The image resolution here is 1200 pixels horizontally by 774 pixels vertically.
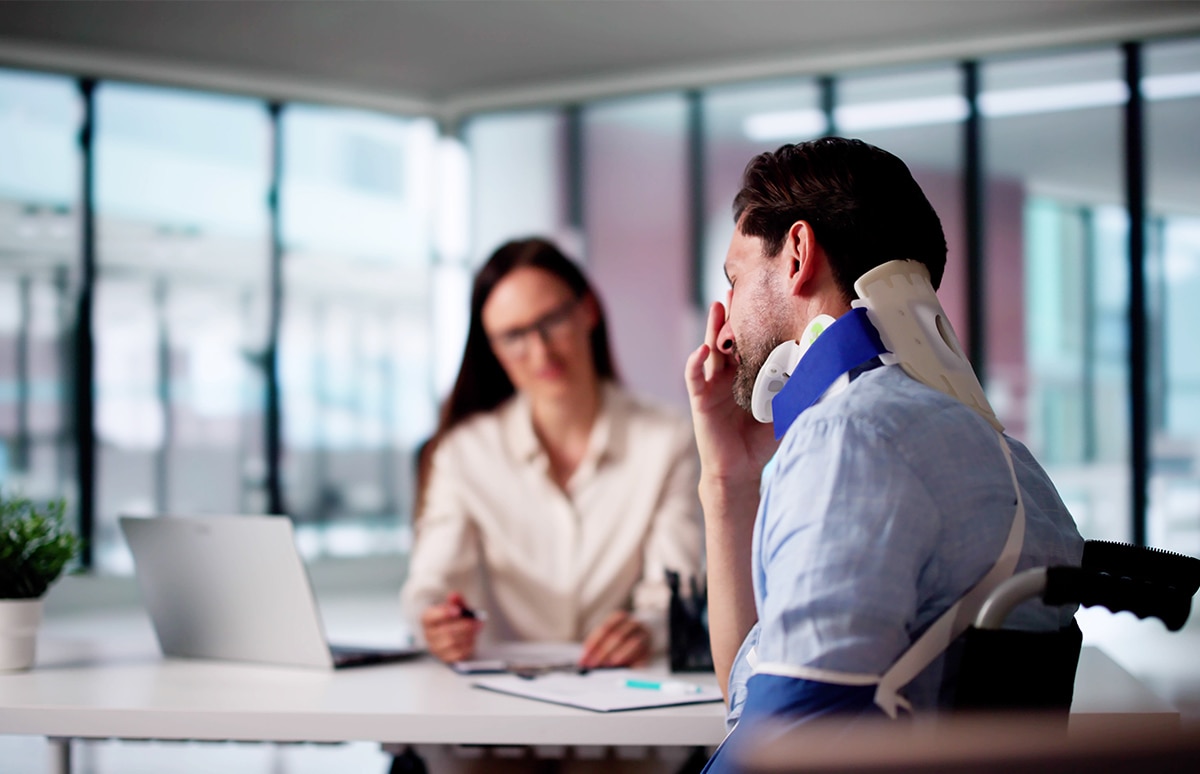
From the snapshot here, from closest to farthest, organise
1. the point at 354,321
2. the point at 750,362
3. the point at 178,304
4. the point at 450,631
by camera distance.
Result: 1. the point at 750,362
2. the point at 450,631
3. the point at 178,304
4. the point at 354,321

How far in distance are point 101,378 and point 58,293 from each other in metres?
0.49

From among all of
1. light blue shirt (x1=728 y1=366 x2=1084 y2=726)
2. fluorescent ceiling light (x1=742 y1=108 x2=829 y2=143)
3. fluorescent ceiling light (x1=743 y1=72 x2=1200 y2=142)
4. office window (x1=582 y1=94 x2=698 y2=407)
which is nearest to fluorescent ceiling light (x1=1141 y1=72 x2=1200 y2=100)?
fluorescent ceiling light (x1=743 y1=72 x2=1200 y2=142)

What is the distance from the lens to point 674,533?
252 cm

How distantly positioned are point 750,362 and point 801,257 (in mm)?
174

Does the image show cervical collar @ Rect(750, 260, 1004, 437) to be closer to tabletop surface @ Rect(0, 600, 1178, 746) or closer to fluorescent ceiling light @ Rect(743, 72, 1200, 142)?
tabletop surface @ Rect(0, 600, 1178, 746)

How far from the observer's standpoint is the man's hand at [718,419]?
171cm

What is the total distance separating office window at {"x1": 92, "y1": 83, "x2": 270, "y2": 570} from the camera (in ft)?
19.3

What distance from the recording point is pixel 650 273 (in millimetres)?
6848

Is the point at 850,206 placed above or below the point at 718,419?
above

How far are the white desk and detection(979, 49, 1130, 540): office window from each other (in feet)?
15.2

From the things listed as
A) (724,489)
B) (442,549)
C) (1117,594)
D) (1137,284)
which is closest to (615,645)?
(724,489)

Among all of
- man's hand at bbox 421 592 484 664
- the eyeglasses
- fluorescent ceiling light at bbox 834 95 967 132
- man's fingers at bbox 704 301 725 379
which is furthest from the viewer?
fluorescent ceiling light at bbox 834 95 967 132

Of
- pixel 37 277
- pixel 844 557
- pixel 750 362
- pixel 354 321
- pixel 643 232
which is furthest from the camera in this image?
pixel 643 232

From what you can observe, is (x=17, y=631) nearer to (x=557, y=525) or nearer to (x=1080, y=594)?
(x=557, y=525)
